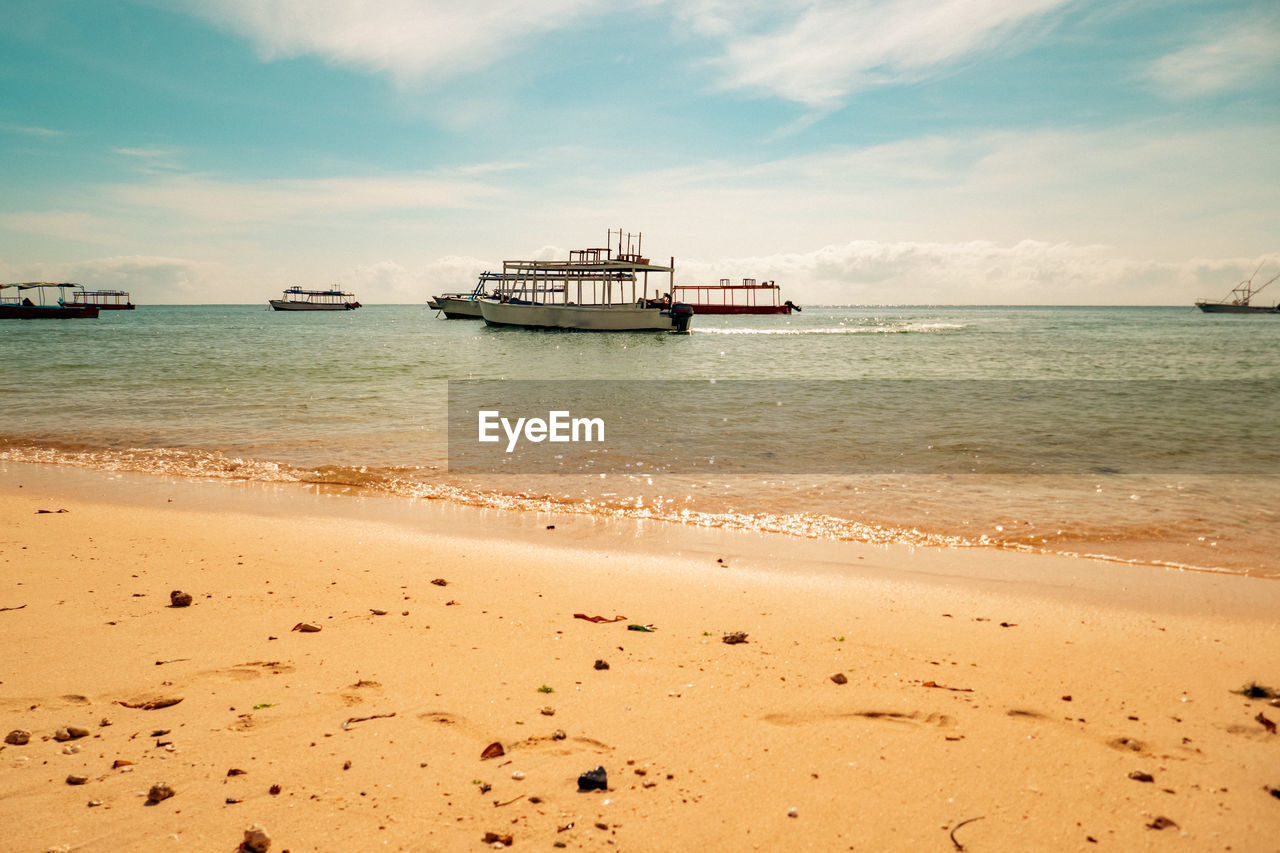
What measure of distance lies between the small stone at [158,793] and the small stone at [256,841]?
0.48 meters

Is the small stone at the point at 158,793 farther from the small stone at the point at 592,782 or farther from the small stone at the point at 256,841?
the small stone at the point at 592,782

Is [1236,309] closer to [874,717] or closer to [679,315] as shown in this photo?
[679,315]

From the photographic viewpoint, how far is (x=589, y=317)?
202 ft

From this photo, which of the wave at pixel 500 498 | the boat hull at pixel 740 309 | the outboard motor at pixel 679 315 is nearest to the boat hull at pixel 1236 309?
the boat hull at pixel 740 309

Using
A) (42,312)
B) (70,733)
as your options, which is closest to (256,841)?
(70,733)

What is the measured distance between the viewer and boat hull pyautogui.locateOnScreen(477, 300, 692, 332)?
61.0 metres

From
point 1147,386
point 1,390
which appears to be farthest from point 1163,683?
point 1,390

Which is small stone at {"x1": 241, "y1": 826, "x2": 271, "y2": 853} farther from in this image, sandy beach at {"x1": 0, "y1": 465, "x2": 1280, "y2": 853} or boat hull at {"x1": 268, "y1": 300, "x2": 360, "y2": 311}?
boat hull at {"x1": 268, "y1": 300, "x2": 360, "y2": 311}

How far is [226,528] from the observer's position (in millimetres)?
6840

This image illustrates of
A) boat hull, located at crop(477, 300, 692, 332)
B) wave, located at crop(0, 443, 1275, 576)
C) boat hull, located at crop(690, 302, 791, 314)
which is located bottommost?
wave, located at crop(0, 443, 1275, 576)

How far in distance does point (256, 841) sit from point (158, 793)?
1.84 feet

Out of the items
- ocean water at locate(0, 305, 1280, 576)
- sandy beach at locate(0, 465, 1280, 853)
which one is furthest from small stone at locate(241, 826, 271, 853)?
ocean water at locate(0, 305, 1280, 576)

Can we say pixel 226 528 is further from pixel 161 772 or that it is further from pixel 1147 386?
pixel 1147 386

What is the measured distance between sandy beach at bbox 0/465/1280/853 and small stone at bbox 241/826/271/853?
30mm
